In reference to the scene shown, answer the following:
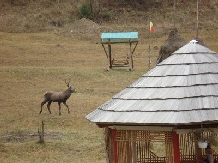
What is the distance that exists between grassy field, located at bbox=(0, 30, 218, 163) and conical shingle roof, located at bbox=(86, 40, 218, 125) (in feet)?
23.3

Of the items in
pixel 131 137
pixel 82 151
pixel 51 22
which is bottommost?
pixel 82 151

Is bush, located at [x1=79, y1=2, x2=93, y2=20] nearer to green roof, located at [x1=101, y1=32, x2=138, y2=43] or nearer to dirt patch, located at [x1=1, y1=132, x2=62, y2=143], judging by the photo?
green roof, located at [x1=101, y1=32, x2=138, y2=43]

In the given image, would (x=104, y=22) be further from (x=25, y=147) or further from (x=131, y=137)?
(x=131, y=137)

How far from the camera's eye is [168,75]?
13148 millimetres

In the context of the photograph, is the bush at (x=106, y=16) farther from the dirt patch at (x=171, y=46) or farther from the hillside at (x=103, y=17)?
the dirt patch at (x=171, y=46)

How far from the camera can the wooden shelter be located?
469 inches

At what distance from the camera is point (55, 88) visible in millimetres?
→ 31766

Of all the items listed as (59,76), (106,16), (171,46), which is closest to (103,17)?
(106,16)

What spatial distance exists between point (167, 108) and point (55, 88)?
2001 centimetres

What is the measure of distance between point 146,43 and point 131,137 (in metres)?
34.7

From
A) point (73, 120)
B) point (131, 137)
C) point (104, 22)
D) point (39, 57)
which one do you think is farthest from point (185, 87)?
point (104, 22)

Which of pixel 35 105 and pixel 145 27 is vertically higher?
pixel 145 27

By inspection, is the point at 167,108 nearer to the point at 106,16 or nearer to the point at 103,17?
the point at 106,16

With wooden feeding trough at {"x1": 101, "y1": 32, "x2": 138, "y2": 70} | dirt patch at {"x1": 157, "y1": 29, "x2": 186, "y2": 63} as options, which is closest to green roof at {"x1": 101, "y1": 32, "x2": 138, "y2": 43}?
wooden feeding trough at {"x1": 101, "y1": 32, "x2": 138, "y2": 70}
